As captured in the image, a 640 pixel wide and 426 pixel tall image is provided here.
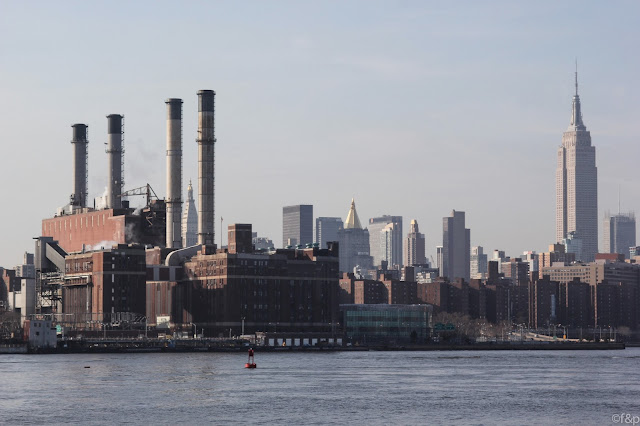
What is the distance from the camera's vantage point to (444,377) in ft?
595

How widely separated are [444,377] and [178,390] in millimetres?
47016

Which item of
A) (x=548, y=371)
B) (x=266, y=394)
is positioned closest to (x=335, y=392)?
(x=266, y=394)

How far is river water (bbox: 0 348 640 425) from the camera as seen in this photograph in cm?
12156

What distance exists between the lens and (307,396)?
143375 millimetres

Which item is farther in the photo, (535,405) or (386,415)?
(535,405)

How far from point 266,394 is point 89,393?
63.6 feet

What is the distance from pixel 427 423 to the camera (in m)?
118

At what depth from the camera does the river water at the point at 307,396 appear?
12156 cm

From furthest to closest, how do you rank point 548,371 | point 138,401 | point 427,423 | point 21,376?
point 548,371 → point 21,376 → point 138,401 → point 427,423

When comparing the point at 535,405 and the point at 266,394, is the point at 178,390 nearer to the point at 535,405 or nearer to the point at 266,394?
the point at 266,394

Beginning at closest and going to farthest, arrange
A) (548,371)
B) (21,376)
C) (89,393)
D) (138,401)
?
(138,401)
(89,393)
(21,376)
(548,371)

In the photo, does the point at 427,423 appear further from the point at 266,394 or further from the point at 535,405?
the point at 266,394

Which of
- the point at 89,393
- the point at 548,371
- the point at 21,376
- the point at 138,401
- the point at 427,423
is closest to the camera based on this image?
the point at 427,423

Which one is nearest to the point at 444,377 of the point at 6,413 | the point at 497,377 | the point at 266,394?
the point at 497,377
